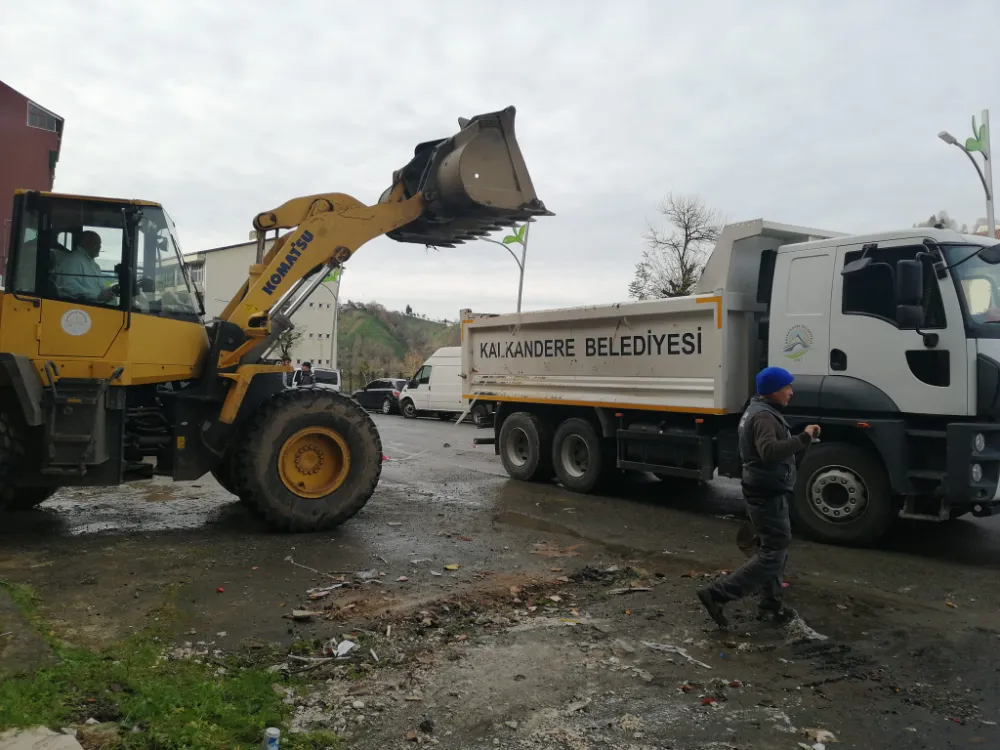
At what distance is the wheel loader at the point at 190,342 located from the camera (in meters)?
6.78

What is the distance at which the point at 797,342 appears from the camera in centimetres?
762

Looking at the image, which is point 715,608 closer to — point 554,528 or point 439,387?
point 554,528

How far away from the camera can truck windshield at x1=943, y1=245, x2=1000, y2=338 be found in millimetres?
6527

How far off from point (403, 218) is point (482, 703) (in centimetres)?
570

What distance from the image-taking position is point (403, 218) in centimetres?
830

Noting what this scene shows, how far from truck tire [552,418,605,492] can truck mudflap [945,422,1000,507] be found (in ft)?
Answer: 14.2

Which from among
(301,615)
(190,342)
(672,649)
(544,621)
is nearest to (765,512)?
(672,649)

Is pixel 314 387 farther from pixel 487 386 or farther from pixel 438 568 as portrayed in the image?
pixel 487 386

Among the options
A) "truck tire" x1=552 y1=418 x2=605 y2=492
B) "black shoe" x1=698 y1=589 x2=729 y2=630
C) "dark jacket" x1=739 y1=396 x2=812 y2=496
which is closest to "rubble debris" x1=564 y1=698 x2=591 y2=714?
"black shoe" x1=698 y1=589 x2=729 y2=630

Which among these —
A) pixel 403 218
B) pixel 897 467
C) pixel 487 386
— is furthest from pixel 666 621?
pixel 487 386

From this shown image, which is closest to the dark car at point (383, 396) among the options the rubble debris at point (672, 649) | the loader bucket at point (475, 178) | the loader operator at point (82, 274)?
the loader bucket at point (475, 178)

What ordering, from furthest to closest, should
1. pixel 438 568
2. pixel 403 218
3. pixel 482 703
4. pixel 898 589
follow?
1. pixel 403 218
2. pixel 438 568
3. pixel 898 589
4. pixel 482 703

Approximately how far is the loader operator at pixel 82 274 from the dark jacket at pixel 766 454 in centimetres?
568

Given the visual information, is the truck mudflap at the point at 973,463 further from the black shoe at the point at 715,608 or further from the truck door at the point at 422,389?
the truck door at the point at 422,389
